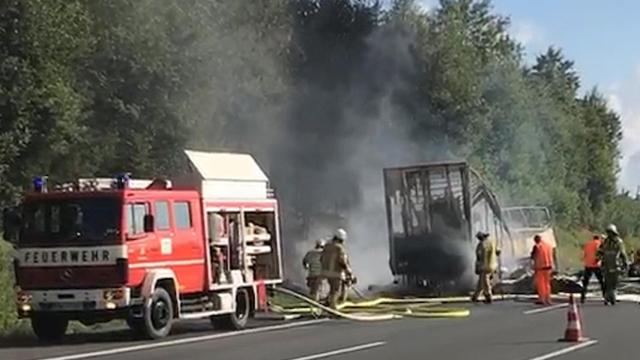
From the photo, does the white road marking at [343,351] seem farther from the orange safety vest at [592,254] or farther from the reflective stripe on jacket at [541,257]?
the orange safety vest at [592,254]

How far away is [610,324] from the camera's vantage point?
22.9m

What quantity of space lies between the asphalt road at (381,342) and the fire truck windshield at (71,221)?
166 cm

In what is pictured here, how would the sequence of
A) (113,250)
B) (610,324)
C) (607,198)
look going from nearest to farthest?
(113,250) → (610,324) → (607,198)

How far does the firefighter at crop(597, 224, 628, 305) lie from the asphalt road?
324cm

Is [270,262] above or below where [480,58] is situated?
below

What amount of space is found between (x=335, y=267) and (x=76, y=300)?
7743mm

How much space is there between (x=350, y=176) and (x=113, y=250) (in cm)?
3130

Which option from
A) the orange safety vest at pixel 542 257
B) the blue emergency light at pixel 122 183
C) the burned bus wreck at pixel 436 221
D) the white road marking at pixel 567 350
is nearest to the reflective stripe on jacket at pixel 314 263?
the orange safety vest at pixel 542 257

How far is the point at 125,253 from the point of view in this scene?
2034 centimetres

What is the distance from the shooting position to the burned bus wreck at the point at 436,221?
3356 cm

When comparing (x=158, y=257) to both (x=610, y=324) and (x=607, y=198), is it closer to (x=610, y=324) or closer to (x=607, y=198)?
(x=610, y=324)

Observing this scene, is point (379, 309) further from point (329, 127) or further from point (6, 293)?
point (329, 127)

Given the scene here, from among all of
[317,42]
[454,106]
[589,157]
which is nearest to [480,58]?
[454,106]

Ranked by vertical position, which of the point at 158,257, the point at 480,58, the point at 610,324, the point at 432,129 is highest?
the point at 480,58
